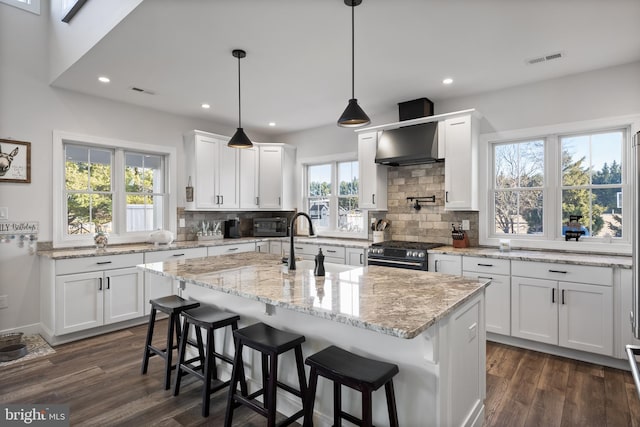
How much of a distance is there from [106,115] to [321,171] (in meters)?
3.03

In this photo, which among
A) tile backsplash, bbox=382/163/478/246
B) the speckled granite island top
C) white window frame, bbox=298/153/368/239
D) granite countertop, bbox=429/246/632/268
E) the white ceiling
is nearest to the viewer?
the speckled granite island top

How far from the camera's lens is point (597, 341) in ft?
9.80

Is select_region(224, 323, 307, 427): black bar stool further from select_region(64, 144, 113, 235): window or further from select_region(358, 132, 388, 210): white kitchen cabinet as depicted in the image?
select_region(64, 144, 113, 235): window

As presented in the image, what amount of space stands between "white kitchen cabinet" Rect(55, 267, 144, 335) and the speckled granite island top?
145 cm

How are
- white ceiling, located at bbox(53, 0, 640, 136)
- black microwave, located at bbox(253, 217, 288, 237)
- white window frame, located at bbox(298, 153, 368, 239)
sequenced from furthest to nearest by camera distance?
black microwave, located at bbox(253, 217, 288, 237) → white window frame, located at bbox(298, 153, 368, 239) → white ceiling, located at bbox(53, 0, 640, 136)

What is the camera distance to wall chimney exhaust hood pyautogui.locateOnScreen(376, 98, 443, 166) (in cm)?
403

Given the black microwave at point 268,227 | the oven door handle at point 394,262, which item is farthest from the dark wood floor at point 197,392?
the black microwave at point 268,227

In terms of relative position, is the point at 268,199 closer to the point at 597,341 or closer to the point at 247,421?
the point at 247,421

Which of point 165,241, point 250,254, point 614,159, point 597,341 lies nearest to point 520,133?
point 614,159

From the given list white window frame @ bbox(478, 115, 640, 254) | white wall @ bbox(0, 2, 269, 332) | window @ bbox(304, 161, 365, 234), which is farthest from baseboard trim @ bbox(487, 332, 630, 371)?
white wall @ bbox(0, 2, 269, 332)

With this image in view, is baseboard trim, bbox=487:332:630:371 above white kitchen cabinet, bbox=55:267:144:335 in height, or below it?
below

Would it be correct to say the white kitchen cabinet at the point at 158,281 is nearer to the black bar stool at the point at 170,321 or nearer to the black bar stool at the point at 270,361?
the black bar stool at the point at 170,321

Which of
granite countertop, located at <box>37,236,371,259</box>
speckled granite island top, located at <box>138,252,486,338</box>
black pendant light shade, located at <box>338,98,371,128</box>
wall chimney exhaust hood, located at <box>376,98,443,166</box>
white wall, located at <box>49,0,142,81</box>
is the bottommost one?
speckled granite island top, located at <box>138,252,486,338</box>

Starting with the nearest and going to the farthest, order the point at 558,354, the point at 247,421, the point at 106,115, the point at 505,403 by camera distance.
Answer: the point at 247,421
the point at 505,403
the point at 558,354
the point at 106,115
